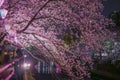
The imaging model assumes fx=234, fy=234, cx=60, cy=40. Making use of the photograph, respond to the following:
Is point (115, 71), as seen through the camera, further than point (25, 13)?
Yes

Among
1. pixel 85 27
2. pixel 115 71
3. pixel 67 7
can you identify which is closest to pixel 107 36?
pixel 85 27

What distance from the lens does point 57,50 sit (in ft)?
31.5

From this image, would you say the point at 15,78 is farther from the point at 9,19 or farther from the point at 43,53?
the point at 9,19

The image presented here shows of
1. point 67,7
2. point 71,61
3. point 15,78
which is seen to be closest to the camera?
point 67,7

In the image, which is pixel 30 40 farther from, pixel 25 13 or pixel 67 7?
pixel 67 7

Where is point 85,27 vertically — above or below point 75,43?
above

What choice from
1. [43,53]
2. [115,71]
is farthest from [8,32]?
[115,71]

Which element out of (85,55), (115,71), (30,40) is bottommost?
(115,71)

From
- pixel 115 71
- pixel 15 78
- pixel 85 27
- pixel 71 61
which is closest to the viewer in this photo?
pixel 85 27

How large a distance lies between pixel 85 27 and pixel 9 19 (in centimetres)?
396

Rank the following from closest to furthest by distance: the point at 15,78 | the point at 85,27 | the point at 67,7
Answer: the point at 85,27, the point at 67,7, the point at 15,78

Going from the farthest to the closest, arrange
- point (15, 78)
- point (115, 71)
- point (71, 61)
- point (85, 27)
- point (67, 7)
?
point (115, 71) → point (71, 61) → point (15, 78) → point (67, 7) → point (85, 27)

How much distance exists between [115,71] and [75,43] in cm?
2115

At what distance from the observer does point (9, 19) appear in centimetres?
1070
